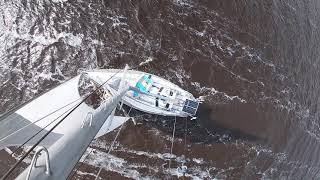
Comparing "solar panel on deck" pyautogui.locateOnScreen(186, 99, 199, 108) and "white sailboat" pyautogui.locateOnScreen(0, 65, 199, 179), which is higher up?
"white sailboat" pyautogui.locateOnScreen(0, 65, 199, 179)

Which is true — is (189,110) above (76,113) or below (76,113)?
below

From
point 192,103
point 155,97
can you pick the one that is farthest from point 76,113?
point 192,103

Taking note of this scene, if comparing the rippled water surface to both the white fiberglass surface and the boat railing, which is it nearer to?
the white fiberglass surface

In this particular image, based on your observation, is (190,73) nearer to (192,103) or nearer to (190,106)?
(192,103)

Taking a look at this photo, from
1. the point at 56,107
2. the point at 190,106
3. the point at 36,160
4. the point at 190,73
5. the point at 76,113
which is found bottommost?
the point at 190,106

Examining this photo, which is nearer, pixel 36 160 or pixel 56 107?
pixel 36 160

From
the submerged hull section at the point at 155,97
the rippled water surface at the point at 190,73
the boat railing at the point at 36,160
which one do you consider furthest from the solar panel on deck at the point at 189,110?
the boat railing at the point at 36,160

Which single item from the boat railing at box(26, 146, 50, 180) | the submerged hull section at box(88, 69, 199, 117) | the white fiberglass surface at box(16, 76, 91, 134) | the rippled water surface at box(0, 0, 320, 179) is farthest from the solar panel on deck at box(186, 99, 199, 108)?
the boat railing at box(26, 146, 50, 180)

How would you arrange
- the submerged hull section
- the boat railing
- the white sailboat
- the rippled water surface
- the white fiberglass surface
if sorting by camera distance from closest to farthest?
the boat railing
the white sailboat
the white fiberglass surface
the submerged hull section
the rippled water surface
